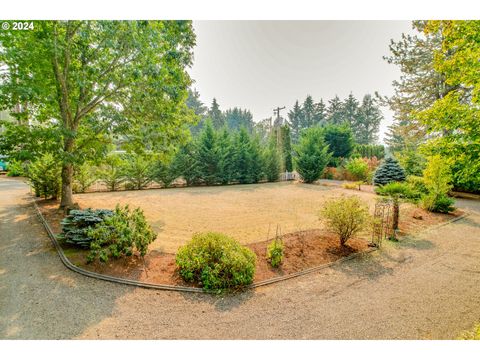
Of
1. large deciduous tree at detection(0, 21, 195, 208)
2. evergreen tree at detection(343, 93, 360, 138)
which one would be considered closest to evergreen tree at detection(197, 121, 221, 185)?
large deciduous tree at detection(0, 21, 195, 208)

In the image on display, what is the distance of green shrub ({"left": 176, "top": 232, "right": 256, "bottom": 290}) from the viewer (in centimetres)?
331

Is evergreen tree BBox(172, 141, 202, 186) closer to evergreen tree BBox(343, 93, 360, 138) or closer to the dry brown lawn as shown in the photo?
the dry brown lawn

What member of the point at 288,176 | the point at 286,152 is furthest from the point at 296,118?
the point at 288,176

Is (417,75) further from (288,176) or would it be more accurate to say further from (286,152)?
(288,176)

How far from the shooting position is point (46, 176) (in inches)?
339

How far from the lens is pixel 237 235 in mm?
5562

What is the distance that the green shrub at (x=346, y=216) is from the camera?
15.3 ft

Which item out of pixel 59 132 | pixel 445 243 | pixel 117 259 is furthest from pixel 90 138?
pixel 445 243

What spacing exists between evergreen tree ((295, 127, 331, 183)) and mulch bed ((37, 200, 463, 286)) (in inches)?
378

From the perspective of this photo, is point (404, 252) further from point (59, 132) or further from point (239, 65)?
point (59, 132)

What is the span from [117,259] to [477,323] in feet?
16.8

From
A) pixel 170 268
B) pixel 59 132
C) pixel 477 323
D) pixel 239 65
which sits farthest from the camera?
pixel 239 65

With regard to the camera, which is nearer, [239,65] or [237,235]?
[237,235]

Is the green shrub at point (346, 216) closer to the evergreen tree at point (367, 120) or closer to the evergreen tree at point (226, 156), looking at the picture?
the evergreen tree at point (226, 156)
